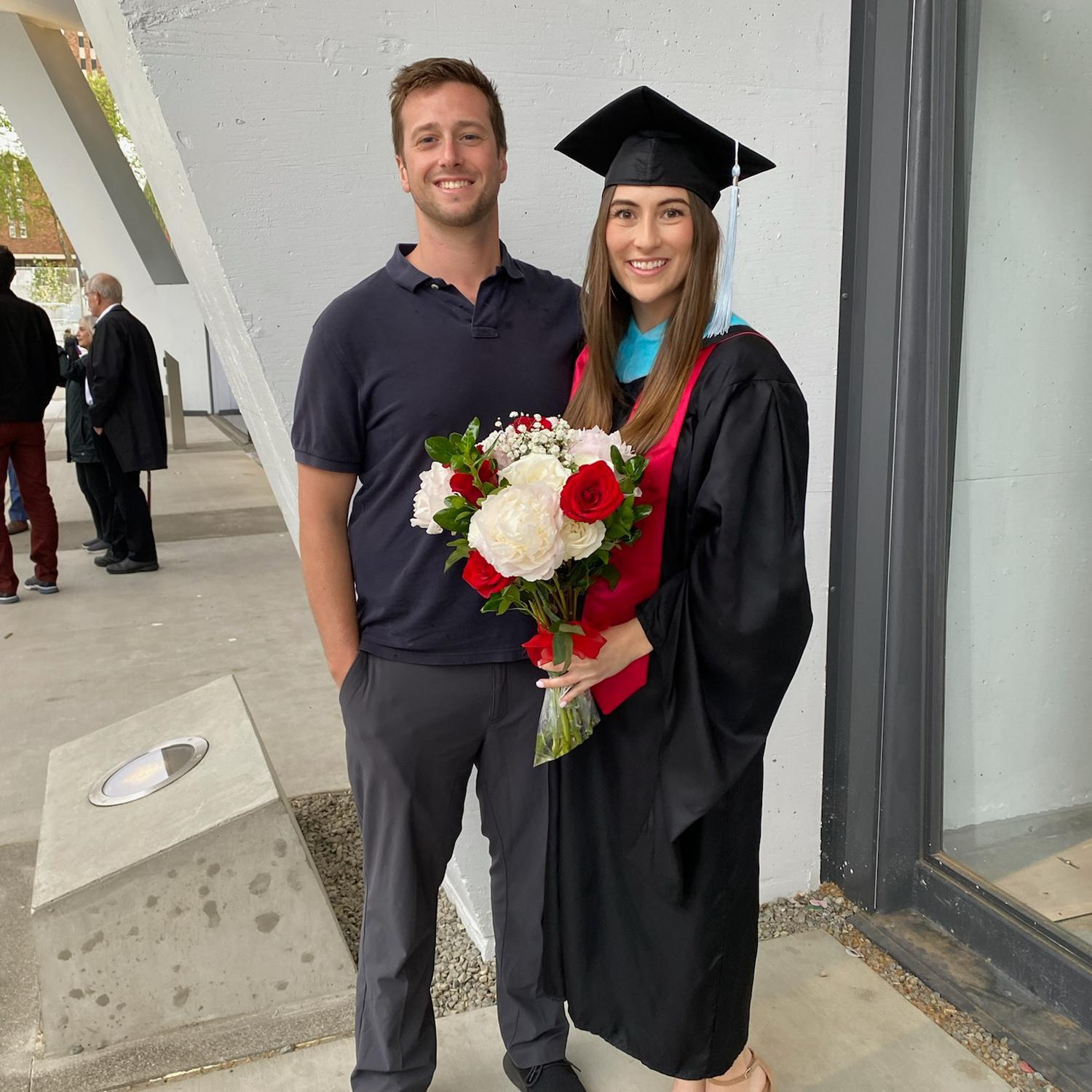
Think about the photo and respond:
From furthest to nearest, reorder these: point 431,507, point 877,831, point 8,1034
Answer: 1. point 877,831
2. point 8,1034
3. point 431,507

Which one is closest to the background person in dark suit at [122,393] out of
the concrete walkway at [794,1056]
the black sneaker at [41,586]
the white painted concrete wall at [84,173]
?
the black sneaker at [41,586]

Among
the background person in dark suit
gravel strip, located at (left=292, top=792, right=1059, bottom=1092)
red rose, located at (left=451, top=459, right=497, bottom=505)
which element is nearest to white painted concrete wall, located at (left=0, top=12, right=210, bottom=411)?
the background person in dark suit

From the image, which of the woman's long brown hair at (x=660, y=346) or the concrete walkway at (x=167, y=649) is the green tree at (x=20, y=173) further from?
the woman's long brown hair at (x=660, y=346)

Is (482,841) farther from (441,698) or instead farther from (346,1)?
(346,1)

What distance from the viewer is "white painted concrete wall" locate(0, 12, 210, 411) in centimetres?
1453

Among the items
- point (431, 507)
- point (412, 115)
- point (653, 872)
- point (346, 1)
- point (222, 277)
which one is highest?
point (346, 1)

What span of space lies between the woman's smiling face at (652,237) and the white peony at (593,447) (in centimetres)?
33

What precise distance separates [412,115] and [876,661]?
200 centimetres

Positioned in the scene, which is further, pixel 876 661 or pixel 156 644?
pixel 156 644

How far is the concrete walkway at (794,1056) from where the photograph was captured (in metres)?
2.48

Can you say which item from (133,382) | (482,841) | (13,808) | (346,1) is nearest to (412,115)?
(346,1)

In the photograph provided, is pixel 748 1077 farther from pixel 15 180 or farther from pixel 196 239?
pixel 15 180

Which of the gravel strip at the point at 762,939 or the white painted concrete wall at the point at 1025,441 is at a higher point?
the white painted concrete wall at the point at 1025,441

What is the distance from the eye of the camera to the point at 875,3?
8.91 feet
